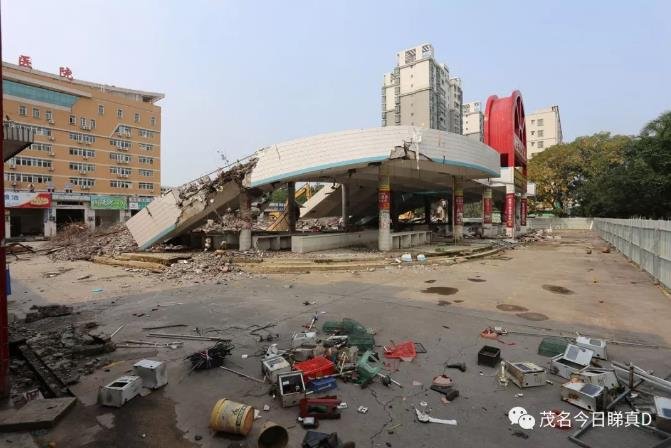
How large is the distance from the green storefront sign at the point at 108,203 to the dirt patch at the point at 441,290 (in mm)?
46773

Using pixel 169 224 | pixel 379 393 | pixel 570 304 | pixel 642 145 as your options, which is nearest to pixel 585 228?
pixel 642 145

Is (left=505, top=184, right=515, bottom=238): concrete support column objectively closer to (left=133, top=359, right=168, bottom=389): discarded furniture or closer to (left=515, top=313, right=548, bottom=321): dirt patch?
(left=515, top=313, right=548, bottom=321): dirt patch

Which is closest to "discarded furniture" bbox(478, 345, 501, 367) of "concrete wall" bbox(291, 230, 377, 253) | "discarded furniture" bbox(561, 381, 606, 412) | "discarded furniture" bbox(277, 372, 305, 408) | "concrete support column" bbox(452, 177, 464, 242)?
"discarded furniture" bbox(561, 381, 606, 412)

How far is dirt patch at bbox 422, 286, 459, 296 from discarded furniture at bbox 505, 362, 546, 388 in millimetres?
4867

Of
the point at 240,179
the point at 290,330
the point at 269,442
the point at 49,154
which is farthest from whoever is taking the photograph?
the point at 49,154

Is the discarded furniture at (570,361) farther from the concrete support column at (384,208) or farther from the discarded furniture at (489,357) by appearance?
the concrete support column at (384,208)

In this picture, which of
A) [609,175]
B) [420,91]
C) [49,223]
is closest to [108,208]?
[49,223]

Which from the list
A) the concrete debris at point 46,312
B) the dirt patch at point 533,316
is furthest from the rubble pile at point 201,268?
the dirt patch at point 533,316

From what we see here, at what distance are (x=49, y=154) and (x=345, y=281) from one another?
152 ft

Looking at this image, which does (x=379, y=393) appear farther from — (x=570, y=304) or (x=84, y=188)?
(x=84, y=188)

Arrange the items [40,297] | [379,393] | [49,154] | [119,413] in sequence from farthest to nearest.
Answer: [49,154], [40,297], [379,393], [119,413]

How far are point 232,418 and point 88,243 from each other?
2170cm

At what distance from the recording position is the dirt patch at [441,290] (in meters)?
9.28

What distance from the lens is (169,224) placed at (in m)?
16.3
